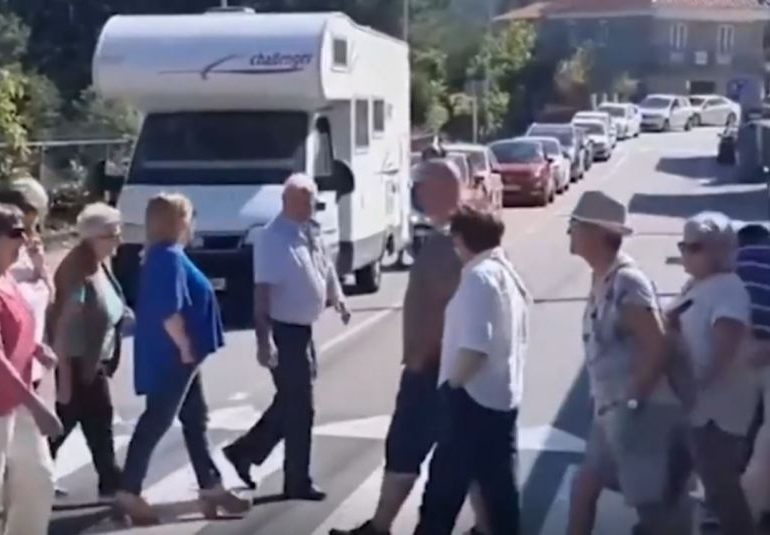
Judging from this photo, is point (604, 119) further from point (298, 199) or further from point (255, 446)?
point (298, 199)

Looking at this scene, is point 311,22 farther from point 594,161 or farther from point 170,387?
point 594,161

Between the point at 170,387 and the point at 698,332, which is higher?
the point at 698,332

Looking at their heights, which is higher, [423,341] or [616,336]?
[616,336]

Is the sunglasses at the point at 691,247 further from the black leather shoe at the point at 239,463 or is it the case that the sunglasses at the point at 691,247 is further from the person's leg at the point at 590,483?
the black leather shoe at the point at 239,463

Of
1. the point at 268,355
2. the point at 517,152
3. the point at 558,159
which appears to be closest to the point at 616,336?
the point at 268,355

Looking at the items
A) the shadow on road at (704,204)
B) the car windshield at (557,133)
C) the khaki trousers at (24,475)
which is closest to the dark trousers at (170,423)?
the khaki trousers at (24,475)

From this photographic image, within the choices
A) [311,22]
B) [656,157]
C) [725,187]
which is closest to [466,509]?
[311,22]

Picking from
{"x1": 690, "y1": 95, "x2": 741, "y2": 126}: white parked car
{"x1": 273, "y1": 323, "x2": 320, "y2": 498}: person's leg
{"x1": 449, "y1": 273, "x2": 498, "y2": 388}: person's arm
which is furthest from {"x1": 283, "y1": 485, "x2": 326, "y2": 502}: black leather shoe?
{"x1": 690, "y1": 95, "x2": 741, "y2": 126}: white parked car

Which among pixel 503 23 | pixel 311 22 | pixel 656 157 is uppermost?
pixel 311 22

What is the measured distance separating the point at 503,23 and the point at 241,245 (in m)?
51.4

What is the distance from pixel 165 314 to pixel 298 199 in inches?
40.0

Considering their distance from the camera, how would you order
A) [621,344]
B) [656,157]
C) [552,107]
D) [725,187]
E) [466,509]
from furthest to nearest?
[552,107], [656,157], [725,187], [466,509], [621,344]

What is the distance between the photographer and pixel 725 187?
49750mm

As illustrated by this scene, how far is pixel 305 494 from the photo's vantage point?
10.3 meters
